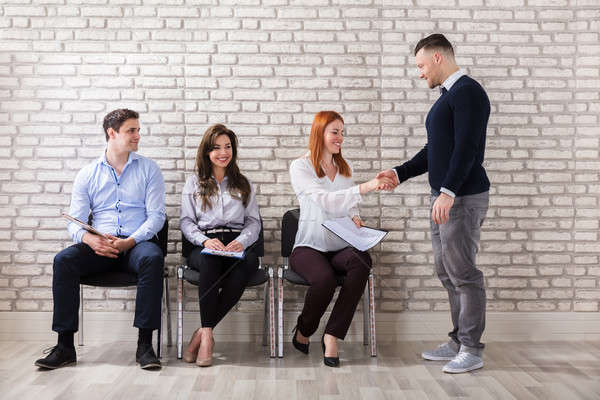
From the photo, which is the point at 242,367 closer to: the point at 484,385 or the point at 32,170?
the point at 484,385

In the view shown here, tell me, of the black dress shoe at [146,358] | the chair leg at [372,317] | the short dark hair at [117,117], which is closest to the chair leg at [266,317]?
the chair leg at [372,317]

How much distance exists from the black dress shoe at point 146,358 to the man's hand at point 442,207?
172 cm

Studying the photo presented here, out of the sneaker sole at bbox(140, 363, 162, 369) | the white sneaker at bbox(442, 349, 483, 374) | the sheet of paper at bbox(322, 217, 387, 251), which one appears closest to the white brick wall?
the sheet of paper at bbox(322, 217, 387, 251)

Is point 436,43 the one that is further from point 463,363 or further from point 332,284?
point 463,363

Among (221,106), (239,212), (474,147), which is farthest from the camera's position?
(221,106)

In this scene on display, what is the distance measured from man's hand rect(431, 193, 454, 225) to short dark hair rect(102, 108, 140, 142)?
6.27 ft

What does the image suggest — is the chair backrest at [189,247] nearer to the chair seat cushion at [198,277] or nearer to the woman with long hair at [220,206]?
the woman with long hair at [220,206]

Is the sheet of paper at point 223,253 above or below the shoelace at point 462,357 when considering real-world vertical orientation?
above

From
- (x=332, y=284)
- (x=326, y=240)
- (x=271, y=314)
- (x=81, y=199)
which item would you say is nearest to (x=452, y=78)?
(x=326, y=240)

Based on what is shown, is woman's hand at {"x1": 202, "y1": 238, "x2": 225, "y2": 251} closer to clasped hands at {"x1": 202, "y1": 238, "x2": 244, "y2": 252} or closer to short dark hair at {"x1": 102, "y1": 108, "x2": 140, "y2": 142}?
clasped hands at {"x1": 202, "y1": 238, "x2": 244, "y2": 252}

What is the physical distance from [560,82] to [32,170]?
3.57 m

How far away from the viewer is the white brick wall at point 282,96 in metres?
4.15

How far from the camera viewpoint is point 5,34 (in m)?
4.14

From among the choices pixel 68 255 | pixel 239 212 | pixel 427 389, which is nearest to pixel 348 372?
pixel 427 389
